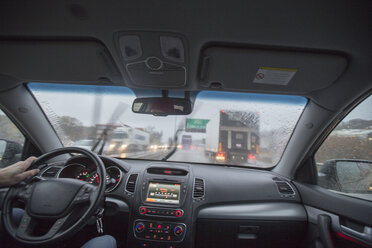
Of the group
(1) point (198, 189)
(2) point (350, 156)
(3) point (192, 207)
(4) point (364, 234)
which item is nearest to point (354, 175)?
(2) point (350, 156)

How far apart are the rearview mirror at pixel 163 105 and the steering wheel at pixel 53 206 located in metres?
1.40

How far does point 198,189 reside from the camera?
2.59 meters

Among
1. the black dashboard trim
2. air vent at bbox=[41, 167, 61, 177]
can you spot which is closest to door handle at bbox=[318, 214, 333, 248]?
the black dashboard trim

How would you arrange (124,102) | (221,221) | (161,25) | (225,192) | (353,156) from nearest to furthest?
(161,25)
(353,156)
(221,221)
(225,192)
(124,102)

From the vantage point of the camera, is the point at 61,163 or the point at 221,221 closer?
the point at 221,221

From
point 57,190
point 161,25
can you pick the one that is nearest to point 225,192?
point 57,190

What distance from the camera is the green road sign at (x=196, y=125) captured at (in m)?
3.51

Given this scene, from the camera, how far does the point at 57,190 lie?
161 centimetres

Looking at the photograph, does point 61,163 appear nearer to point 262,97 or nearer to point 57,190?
point 57,190

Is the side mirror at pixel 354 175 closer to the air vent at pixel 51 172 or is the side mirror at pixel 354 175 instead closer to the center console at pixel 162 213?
the center console at pixel 162 213

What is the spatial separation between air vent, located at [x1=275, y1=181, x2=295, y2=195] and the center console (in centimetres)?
140

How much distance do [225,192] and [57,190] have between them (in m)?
2.05

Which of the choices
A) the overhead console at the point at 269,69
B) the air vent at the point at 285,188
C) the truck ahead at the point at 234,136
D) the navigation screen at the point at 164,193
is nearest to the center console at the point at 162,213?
the navigation screen at the point at 164,193

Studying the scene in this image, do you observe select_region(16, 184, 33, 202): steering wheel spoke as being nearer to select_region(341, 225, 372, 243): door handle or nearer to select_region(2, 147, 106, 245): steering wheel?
select_region(2, 147, 106, 245): steering wheel
